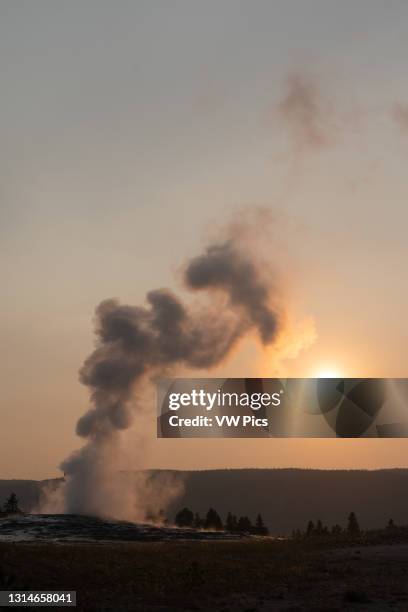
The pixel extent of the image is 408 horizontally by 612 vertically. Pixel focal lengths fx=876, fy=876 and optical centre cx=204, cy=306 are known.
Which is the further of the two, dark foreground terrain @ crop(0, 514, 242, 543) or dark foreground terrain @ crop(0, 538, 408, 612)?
dark foreground terrain @ crop(0, 514, 242, 543)

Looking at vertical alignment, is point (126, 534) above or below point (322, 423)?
below

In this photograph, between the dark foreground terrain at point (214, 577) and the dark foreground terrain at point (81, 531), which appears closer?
the dark foreground terrain at point (214, 577)

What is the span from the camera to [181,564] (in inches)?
1901

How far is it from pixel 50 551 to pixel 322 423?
2846 centimetres

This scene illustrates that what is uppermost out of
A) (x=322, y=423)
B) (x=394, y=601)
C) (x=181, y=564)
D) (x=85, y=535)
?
(x=322, y=423)

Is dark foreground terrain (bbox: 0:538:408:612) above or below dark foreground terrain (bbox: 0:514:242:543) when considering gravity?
below

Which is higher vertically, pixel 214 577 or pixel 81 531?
pixel 81 531

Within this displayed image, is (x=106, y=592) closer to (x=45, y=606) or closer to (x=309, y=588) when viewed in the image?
(x=45, y=606)

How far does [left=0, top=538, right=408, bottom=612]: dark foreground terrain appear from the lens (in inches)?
1425

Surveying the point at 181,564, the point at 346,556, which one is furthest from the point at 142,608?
the point at 346,556

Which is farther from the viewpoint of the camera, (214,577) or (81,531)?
(81,531)

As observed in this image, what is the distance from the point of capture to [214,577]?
144 feet

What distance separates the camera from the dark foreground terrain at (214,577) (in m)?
36.2

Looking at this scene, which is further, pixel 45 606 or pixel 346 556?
pixel 346 556
